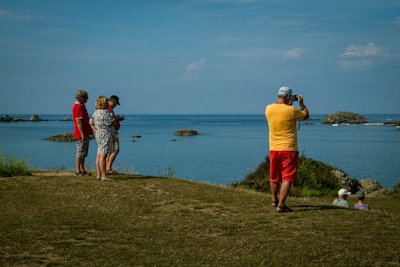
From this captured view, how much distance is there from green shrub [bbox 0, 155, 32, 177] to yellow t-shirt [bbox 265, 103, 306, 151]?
9.03 meters

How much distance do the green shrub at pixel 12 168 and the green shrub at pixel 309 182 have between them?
908cm

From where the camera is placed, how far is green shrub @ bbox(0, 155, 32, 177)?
52.1 feet

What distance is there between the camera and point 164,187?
1366 centimetres

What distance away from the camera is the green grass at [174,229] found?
771 centimetres

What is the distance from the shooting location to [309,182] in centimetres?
2211

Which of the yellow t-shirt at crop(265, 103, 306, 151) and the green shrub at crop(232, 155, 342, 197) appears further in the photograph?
the green shrub at crop(232, 155, 342, 197)

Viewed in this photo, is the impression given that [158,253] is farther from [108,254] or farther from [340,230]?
[340,230]

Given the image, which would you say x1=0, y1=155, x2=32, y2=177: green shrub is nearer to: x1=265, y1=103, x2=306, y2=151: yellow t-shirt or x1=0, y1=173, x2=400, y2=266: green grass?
x1=0, y1=173, x2=400, y2=266: green grass

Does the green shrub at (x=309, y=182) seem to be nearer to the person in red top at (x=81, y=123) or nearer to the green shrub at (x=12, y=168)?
the person in red top at (x=81, y=123)

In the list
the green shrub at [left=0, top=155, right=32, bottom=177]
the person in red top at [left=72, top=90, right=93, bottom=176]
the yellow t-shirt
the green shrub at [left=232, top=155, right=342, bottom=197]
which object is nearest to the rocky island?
the green shrub at [left=232, top=155, right=342, bottom=197]

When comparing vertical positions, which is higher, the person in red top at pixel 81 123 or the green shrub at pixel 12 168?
the person in red top at pixel 81 123

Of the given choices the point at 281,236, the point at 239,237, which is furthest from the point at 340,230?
the point at 239,237

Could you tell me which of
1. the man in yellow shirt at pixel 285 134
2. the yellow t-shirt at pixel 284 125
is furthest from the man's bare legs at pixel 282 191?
the yellow t-shirt at pixel 284 125

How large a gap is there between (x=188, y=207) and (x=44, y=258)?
444 centimetres
